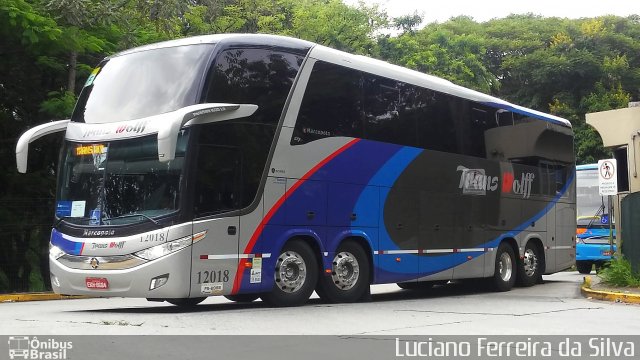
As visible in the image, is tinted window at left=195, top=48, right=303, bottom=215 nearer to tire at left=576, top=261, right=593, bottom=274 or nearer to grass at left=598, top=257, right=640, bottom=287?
grass at left=598, top=257, right=640, bottom=287

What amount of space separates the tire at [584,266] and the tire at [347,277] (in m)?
15.9

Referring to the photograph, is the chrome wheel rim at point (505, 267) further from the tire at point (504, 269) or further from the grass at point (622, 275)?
the grass at point (622, 275)

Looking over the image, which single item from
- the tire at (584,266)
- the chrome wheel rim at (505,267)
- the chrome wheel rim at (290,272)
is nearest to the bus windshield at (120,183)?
the chrome wheel rim at (290,272)

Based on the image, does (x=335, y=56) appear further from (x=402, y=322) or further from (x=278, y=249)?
(x=402, y=322)

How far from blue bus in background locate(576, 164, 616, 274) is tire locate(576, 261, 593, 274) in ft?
1.66

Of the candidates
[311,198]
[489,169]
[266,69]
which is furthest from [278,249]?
[489,169]

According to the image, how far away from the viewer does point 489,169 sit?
1827 cm

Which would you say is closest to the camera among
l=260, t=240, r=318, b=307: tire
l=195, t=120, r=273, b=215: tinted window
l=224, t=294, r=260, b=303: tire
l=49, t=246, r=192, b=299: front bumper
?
l=49, t=246, r=192, b=299: front bumper

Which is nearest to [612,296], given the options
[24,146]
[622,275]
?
[622,275]

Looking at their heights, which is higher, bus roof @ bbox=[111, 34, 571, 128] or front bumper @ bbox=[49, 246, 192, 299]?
bus roof @ bbox=[111, 34, 571, 128]

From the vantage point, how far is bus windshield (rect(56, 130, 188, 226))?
1148 centimetres

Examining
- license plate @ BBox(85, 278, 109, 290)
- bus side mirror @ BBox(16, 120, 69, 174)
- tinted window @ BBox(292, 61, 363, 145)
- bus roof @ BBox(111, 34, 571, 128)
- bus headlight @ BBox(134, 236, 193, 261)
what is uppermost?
bus roof @ BBox(111, 34, 571, 128)

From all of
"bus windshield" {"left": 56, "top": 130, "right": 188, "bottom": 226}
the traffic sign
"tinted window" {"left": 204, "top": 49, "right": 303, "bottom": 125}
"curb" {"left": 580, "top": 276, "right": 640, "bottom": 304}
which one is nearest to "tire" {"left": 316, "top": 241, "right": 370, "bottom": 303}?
"tinted window" {"left": 204, "top": 49, "right": 303, "bottom": 125}

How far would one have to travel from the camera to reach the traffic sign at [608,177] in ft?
61.7
